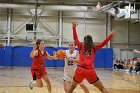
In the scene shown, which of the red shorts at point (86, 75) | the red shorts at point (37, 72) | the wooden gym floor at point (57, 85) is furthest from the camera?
the wooden gym floor at point (57, 85)

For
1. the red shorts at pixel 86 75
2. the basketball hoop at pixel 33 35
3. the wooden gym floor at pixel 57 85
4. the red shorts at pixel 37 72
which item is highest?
the basketball hoop at pixel 33 35

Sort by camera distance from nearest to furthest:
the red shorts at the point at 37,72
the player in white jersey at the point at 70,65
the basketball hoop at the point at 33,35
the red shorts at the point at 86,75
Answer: the red shorts at the point at 86,75 < the player in white jersey at the point at 70,65 < the red shorts at the point at 37,72 < the basketball hoop at the point at 33,35

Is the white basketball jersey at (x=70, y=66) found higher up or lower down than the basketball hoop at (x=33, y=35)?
lower down

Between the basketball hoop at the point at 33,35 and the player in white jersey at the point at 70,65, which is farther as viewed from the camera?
the basketball hoop at the point at 33,35

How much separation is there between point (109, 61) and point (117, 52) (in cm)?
212

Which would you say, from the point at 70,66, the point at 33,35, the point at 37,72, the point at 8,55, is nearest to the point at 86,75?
the point at 70,66

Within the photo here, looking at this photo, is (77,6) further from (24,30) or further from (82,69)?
(82,69)

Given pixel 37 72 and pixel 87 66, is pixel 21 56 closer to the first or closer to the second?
pixel 37 72

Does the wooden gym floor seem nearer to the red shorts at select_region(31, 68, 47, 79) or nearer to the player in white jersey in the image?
the red shorts at select_region(31, 68, 47, 79)

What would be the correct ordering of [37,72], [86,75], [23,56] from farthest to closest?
[23,56], [37,72], [86,75]

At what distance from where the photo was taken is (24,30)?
32.6 meters

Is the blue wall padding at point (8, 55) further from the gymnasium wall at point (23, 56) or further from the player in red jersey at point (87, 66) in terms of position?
the player in red jersey at point (87, 66)

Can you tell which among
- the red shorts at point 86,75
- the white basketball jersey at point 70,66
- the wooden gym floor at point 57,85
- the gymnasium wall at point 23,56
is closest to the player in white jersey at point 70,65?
the white basketball jersey at point 70,66

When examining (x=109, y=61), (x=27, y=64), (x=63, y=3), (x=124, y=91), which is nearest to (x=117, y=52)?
(x=109, y=61)
